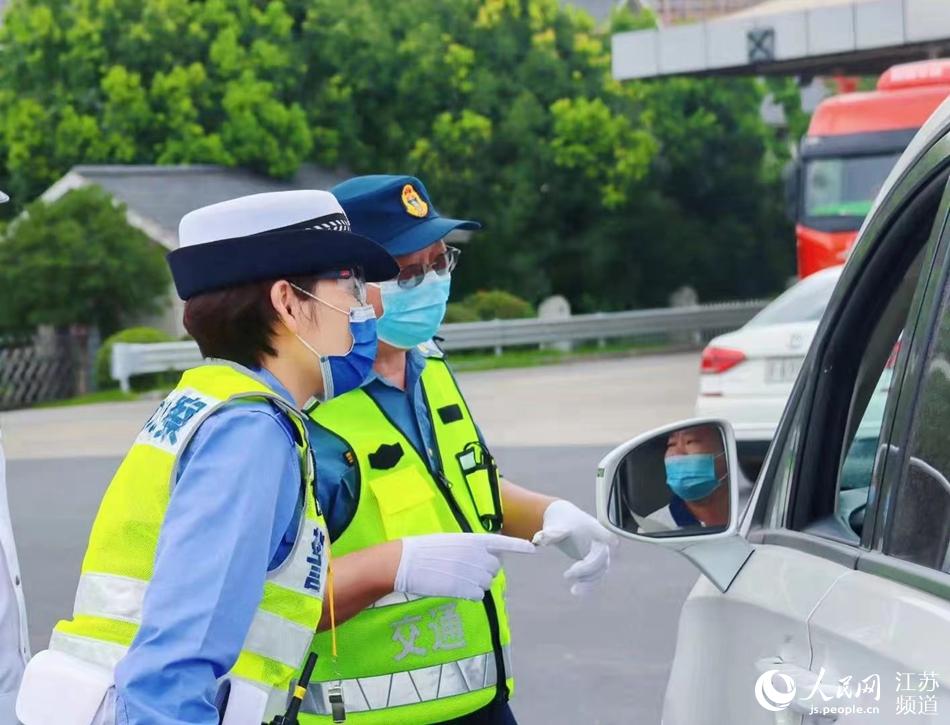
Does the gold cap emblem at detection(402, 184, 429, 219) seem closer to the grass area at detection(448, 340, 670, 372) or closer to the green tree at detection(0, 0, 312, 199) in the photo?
the grass area at detection(448, 340, 670, 372)

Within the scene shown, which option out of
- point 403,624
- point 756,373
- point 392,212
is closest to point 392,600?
point 403,624

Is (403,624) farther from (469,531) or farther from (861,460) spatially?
(861,460)

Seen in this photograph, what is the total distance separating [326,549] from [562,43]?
112 ft

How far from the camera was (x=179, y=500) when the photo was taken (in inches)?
91.1

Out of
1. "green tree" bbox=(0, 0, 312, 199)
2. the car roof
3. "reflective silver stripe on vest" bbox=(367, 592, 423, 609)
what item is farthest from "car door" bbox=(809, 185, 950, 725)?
"green tree" bbox=(0, 0, 312, 199)

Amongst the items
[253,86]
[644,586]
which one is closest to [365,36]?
[253,86]

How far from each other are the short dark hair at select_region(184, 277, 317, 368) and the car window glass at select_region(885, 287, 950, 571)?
93 centimetres

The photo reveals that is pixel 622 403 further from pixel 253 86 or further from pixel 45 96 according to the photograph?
pixel 45 96

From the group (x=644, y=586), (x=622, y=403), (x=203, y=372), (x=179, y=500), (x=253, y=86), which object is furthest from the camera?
(x=253, y=86)

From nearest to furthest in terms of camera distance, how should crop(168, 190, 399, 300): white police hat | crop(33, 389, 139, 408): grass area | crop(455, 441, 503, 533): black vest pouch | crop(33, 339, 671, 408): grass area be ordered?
1. crop(168, 190, 399, 300): white police hat
2. crop(455, 441, 503, 533): black vest pouch
3. crop(33, 389, 139, 408): grass area
4. crop(33, 339, 671, 408): grass area

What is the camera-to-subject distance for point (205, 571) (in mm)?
2270

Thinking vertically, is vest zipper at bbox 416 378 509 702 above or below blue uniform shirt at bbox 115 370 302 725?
below

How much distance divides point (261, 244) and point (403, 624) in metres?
1.01

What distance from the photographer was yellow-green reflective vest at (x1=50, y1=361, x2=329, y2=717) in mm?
2391
